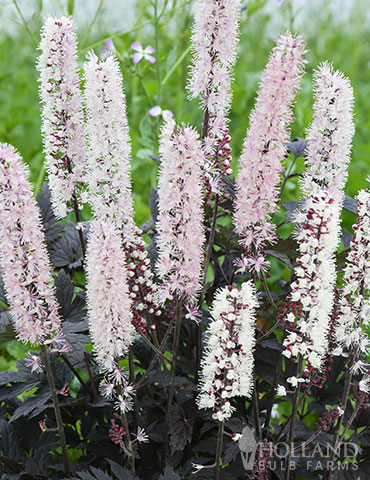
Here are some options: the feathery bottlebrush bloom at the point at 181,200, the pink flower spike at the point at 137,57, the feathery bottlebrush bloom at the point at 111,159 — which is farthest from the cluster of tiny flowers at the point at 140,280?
the pink flower spike at the point at 137,57

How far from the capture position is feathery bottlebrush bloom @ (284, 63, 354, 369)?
1540 millimetres

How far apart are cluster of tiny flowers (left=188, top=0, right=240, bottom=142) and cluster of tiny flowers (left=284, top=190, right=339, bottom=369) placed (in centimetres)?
49

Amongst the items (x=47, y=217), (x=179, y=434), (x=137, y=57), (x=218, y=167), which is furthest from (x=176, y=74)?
(x=179, y=434)

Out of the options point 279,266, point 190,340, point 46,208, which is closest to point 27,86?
point 279,266

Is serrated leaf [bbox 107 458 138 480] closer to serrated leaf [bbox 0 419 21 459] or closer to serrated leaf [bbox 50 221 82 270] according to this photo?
serrated leaf [bbox 0 419 21 459]

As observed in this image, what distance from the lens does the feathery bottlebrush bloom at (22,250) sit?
1.55 m

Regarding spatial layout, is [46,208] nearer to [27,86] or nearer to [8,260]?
[8,260]

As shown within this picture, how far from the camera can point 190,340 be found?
2529 millimetres

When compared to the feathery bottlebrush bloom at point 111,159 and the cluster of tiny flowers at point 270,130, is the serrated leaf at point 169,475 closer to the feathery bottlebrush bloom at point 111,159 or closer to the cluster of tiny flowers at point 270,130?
the feathery bottlebrush bloom at point 111,159

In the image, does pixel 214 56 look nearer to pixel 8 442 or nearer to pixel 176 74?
pixel 8 442

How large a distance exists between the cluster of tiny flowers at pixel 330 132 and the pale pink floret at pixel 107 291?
0.65 meters

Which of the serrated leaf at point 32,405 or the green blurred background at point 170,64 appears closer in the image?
the serrated leaf at point 32,405

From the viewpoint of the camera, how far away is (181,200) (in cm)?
158

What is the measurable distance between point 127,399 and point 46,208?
1.05 metres
